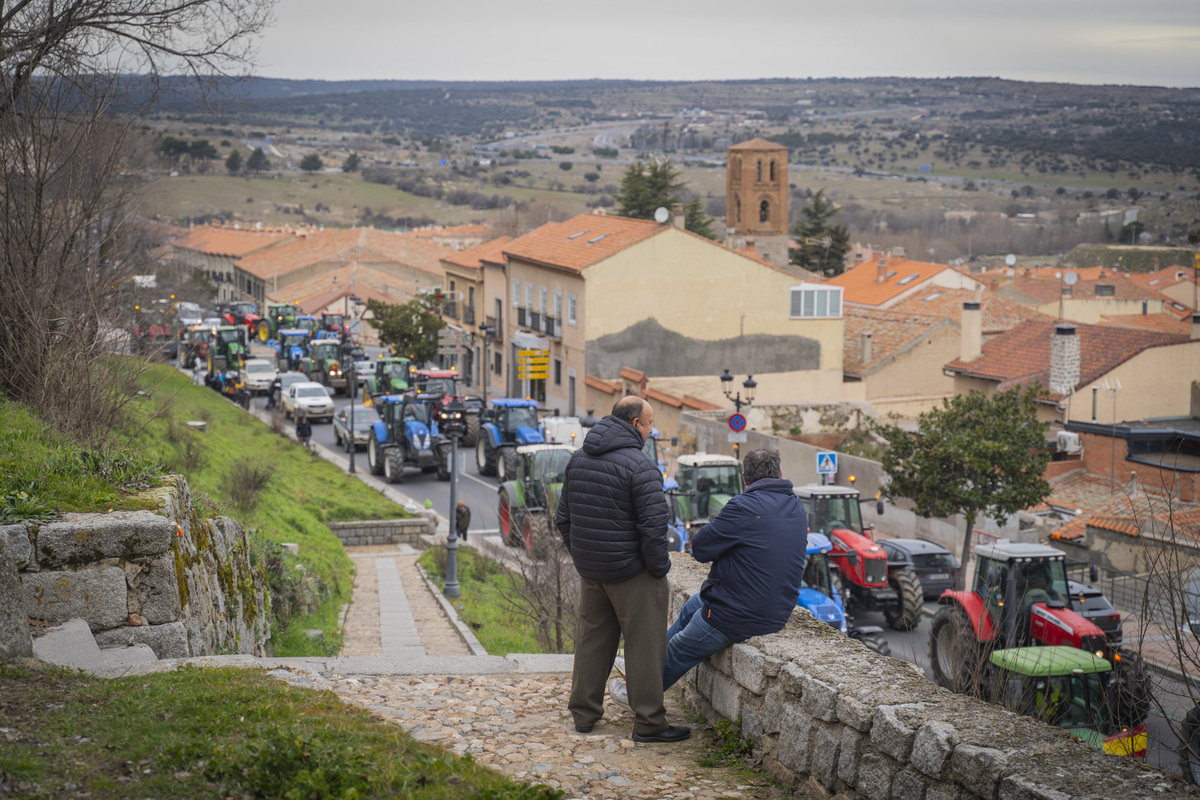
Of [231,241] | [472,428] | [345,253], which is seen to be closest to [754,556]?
[472,428]

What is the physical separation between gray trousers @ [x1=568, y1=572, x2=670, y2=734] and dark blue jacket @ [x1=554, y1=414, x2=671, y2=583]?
131 mm

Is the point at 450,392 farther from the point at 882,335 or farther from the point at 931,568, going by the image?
the point at 931,568

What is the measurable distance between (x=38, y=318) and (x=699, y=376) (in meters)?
31.5

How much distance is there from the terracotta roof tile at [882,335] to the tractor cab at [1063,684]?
32664mm

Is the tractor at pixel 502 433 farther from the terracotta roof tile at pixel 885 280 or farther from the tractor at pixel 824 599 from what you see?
the terracotta roof tile at pixel 885 280

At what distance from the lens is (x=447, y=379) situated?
36.9m

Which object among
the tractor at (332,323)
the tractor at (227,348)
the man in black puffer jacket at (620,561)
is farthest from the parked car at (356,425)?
the man in black puffer jacket at (620,561)

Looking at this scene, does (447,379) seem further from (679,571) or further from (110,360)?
(679,571)

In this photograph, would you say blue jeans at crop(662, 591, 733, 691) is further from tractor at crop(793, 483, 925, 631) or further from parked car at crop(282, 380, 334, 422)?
parked car at crop(282, 380, 334, 422)

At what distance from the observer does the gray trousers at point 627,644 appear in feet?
18.8

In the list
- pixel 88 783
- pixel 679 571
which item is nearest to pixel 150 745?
pixel 88 783

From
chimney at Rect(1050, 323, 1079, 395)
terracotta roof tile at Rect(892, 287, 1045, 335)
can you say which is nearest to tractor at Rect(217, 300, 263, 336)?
terracotta roof tile at Rect(892, 287, 1045, 335)

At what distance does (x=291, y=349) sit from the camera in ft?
177

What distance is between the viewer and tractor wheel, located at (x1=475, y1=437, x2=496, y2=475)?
31.1m
